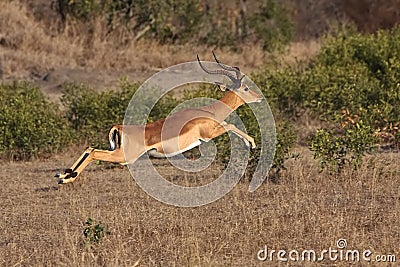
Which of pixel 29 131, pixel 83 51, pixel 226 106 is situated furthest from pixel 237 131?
pixel 83 51

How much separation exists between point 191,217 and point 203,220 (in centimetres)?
17

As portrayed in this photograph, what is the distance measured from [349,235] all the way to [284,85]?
604cm

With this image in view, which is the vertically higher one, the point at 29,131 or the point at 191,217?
the point at 29,131

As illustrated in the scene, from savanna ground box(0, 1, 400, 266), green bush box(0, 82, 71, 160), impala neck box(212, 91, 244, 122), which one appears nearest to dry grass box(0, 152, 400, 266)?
savanna ground box(0, 1, 400, 266)

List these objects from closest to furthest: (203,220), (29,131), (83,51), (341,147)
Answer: (203,220), (341,147), (29,131), (83,51)

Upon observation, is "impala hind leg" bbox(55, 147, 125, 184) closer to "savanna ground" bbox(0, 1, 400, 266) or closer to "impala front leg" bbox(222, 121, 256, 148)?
"savanna ground" bbox(0, 1, 400, 266)

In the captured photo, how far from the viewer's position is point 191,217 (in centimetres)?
625

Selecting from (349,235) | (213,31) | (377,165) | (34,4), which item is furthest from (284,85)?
(34,4)

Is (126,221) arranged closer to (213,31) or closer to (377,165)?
(377,165)

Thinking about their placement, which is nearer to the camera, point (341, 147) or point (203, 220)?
point (203, 220)

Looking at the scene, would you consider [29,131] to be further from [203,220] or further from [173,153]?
[203,220]

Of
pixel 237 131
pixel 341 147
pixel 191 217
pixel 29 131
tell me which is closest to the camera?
pixel 191 217

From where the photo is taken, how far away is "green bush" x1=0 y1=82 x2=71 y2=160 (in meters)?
9.64

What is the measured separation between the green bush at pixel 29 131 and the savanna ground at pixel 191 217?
0.52ft
